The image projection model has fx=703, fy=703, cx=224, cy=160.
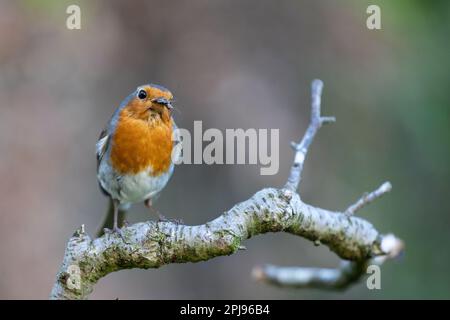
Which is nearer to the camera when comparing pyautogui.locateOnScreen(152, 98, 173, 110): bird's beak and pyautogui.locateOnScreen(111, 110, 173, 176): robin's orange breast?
pyautogui.locateOnScreen(152, 98, 173, 110): bird's beak

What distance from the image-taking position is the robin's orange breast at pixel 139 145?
14.0 ft

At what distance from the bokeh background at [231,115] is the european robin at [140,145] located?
1.87 meters

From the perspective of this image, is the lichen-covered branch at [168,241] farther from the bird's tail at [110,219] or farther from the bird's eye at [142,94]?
the bird's tail at [110,219]

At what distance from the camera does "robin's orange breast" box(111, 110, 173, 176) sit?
14.0 ft

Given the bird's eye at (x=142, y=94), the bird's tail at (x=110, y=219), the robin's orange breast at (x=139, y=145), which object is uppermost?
the bird's eye at (x=142, y=94)

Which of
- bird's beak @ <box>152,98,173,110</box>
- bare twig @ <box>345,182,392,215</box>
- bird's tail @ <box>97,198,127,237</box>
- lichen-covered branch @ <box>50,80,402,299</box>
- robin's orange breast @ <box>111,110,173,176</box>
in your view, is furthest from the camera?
bird's tail @ <box>97,198,127,237</box>

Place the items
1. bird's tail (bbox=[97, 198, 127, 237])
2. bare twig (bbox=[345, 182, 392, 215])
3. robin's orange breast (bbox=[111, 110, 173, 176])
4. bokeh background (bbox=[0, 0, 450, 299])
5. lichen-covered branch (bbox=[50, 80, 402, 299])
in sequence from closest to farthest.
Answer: lichen-covered branch (bbox=[50, 80, 402, 299]) < bare twig (bbox=[345, 182, 392, 215]) < robin's orange breast (bbox=[111, 110, 173, 176]) < bird's tail (bbox=[97, 198, 127, 237]) < bokeh background (bbox=[0, 0, 450, 299])

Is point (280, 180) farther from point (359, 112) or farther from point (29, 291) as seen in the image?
point (29, 291)

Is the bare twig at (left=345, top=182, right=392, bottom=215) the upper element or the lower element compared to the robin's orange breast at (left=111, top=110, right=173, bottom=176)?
lower

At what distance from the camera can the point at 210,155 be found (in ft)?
19.5

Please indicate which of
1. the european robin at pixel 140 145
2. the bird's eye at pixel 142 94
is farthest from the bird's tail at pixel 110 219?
the bird's eye at pixel 142 94

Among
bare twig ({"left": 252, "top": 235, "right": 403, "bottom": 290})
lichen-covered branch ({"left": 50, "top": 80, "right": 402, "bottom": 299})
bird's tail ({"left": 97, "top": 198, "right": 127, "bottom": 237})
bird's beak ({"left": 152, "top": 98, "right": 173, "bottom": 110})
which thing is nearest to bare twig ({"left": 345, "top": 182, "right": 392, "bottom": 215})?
lichen-covered branch ({"left": 50, "top": 80, "right": 402, "bottom": 299})

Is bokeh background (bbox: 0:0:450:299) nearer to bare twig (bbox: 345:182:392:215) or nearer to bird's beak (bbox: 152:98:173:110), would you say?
bird's beak (bbox: 152:98:173:110)

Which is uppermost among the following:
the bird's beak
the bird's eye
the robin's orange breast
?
the bird's eye
